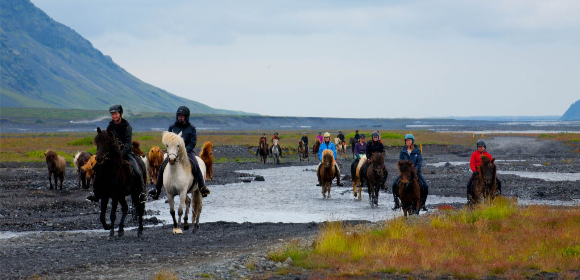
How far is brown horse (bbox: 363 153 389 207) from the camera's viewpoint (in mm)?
19531

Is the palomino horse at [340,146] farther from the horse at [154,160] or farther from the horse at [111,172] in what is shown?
the horse at [111,172]

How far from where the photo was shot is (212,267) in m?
10.6

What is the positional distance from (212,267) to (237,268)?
1.32 feet

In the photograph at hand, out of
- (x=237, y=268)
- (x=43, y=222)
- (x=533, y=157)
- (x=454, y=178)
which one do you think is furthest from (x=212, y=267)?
(x=533, y=157)

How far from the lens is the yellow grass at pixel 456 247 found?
35.7 feet

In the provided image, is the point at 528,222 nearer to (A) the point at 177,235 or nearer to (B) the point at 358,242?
(B) the point at 358,242

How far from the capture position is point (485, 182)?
55.2 ft

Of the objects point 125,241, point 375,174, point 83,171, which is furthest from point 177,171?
point 83,171

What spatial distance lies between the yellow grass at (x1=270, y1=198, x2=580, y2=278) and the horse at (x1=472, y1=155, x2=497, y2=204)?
113 cm

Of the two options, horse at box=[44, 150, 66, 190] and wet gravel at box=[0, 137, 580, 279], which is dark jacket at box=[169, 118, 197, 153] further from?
horse at box=[44, 150, 66, 190]

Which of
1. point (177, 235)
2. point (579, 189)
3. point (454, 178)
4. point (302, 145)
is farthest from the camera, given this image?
point (302, 145)

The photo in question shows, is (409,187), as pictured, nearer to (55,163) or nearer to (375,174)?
(375,174)

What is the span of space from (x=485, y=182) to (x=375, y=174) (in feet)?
14.2

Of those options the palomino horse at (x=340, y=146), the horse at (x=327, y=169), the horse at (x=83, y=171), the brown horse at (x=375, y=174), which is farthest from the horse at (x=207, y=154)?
the palomino horse at (x=340, y=146)
